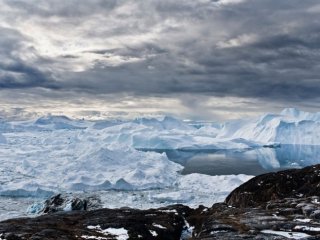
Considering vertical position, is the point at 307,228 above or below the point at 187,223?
above

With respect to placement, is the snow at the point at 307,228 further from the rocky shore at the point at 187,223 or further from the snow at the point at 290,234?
the snow at the point at 290,234

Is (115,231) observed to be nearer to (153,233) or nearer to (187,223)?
(153,233)

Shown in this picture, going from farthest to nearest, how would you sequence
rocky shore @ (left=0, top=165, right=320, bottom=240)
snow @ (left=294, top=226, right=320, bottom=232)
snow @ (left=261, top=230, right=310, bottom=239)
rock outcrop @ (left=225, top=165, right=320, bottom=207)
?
rock outcrop @ (left=225, top=165, right=320, bottom=207)
rocky shore @ (left=0, top=165, right=320, bottom=240)
snow @ (left=294, top=226, right=320, bottom=232)
snow @ (left=261, top=230, right=310, bottom=239)

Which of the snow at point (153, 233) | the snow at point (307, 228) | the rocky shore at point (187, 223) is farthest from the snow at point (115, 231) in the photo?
the snow at point (307, 228)

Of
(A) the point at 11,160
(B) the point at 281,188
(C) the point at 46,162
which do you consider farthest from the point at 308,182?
(A) the point at 11,160

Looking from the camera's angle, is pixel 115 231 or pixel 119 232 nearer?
pixel 119 232

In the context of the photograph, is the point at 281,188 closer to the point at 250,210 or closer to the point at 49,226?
the point at 250,210

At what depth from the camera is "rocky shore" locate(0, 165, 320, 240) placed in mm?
28469

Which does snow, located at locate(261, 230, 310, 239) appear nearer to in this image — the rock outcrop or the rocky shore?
the rocky shore

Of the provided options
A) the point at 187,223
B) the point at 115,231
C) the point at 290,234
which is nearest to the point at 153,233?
the point at 115,231

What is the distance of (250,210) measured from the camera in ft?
122

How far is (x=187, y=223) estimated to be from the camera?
40.7 m

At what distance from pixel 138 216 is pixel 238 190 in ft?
66.6

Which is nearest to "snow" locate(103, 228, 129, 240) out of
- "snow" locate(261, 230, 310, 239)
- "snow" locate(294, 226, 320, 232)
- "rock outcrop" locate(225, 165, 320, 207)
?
"snow" locate(261, 230, 310, 239)
